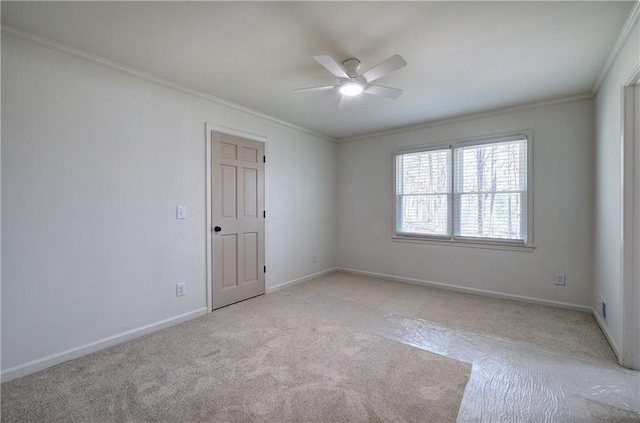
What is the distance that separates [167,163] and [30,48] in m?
1.19

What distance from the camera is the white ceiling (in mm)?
1816

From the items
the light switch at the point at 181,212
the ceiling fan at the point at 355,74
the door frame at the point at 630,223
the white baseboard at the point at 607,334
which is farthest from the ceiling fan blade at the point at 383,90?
the white baseboard at the point at 607,334

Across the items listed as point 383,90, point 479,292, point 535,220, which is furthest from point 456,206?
point 383,90

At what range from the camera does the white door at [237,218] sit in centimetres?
333

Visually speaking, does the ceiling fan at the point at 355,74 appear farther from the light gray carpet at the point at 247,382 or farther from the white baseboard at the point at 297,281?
the white baseboard at the point at 297,281

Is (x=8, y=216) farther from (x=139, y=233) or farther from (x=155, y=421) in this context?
(x=155, y=421)

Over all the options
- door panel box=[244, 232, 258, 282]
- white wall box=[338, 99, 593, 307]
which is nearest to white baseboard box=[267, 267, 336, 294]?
door panel box=[244, 232, 258, 282]

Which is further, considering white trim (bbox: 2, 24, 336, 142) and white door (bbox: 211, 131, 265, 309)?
white door (bbox: 211, 131, 265, 309)

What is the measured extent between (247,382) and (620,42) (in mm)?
3582

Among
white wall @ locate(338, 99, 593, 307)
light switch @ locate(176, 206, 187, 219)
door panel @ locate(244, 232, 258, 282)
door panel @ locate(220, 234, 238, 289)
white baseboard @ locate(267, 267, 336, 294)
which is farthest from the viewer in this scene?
white baseboard @ locate(267, 267, 336, 294)

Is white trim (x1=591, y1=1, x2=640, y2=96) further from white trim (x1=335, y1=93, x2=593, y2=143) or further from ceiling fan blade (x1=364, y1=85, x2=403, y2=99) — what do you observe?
ceiling fan blade (x1=364, y1=85, x2=403, y2=99)

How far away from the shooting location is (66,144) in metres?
2.24

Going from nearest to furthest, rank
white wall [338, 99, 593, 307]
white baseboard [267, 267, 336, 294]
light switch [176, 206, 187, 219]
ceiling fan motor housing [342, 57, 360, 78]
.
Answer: ceiling fan motor housing [342, 57, 360, 78]
light switch [176, 206, 187, 219]
white wall [338, 99, 593, 307]
white baseboard [267, 267, 336, 294]

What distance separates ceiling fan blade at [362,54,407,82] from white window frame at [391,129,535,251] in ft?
7.35
